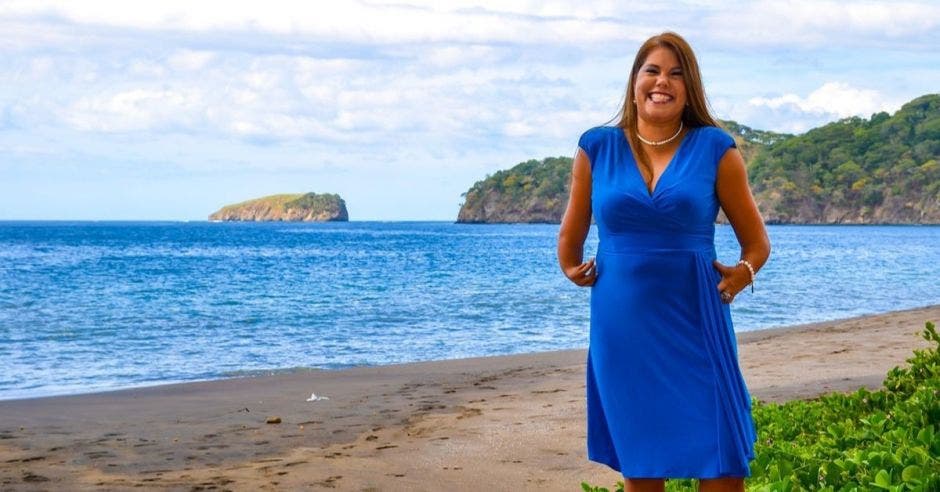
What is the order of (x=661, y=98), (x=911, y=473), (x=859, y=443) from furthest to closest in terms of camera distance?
(x=859, y=443) → (x=661, y=98) → (x=911, y=473)

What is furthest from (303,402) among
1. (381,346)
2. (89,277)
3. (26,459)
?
(89,277)

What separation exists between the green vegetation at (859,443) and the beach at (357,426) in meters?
0.49

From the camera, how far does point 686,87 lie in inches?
129

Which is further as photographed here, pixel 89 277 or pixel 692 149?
pixel 89 277

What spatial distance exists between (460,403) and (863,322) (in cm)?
1247

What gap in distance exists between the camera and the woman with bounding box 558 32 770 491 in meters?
3.14

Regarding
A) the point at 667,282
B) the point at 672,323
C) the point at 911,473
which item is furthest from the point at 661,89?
the point at 911,473

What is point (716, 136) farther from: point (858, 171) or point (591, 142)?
point (858, 171)

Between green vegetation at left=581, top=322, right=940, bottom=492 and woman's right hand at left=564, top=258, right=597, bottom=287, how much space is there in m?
0.74

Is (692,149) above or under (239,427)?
above

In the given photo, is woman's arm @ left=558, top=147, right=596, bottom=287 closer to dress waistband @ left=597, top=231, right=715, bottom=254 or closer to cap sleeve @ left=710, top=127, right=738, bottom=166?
dress waistband @ left=597, top=231, right=715, bottom=254

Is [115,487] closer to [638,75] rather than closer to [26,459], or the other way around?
[26,459]

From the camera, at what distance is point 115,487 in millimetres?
7699

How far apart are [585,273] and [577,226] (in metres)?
0.16
